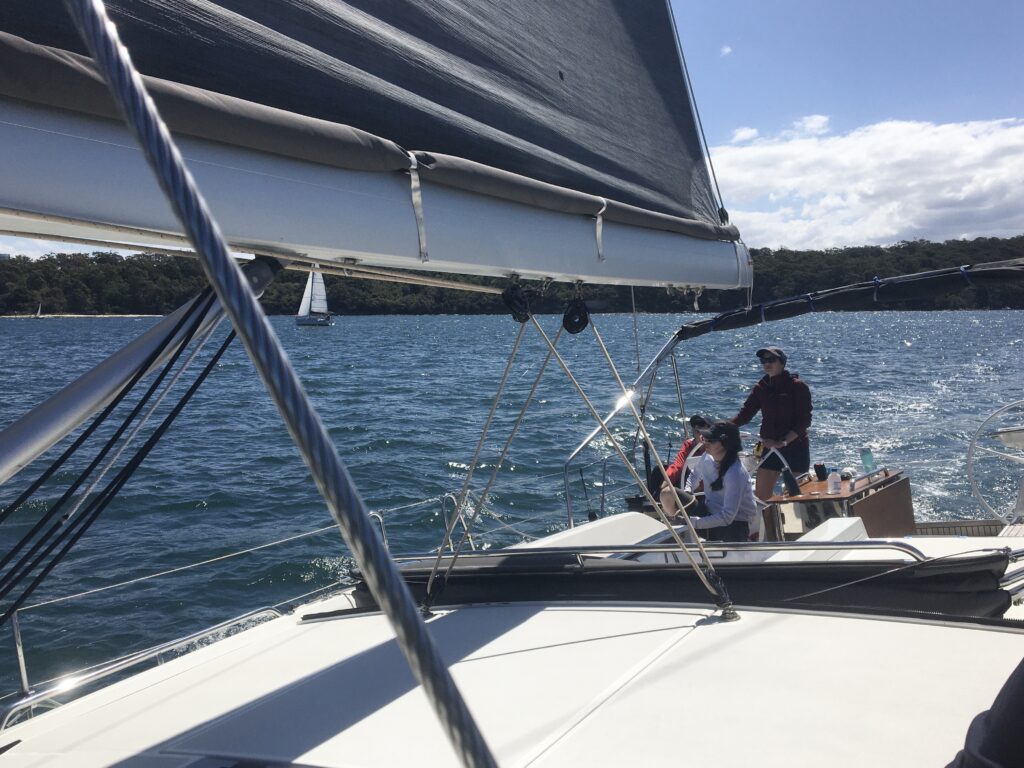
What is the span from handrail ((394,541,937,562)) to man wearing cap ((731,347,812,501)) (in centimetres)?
305

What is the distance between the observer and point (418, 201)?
180 centimetres

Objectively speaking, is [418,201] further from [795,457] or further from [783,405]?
[795,457]

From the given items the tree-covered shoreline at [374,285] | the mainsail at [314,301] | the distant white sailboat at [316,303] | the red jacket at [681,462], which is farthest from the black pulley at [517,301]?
the mainsail at [314,301]

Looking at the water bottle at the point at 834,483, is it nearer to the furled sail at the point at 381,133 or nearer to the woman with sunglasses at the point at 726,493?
the woman with sunglasses at the point at 726,493

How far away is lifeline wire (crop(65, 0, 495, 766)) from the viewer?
0.62 m

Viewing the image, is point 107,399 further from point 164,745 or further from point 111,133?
point 164,745

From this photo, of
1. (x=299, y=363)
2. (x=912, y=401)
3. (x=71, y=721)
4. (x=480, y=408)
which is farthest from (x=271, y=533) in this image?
(x=299, y=363)

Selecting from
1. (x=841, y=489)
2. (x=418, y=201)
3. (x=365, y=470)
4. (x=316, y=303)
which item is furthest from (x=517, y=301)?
(x=316, y=303)

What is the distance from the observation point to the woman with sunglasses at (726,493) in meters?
4.24

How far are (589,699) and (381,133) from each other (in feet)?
4.69

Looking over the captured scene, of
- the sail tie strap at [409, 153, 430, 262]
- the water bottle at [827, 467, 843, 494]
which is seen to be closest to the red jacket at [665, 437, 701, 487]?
the water bottle at [827, 467, 843, 494]

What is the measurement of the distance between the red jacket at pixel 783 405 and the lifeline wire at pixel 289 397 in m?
5.38

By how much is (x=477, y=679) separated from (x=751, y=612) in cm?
89

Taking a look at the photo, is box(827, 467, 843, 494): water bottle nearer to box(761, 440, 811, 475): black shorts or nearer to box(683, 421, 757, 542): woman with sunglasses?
box(761, 440, 811, 475): black shorts
